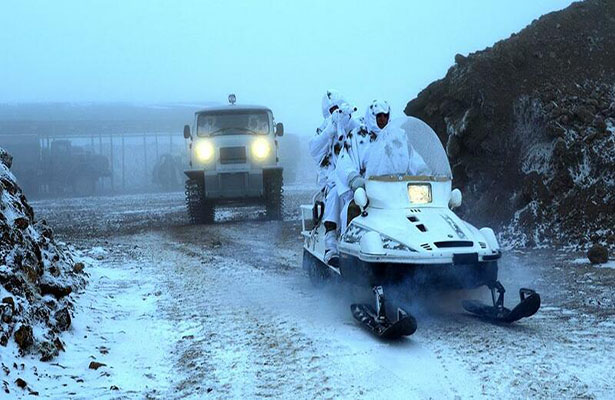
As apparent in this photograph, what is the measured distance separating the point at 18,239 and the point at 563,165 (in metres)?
8.52

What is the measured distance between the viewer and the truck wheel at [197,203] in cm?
1872

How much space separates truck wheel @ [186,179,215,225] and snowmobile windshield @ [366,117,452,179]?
467 inches

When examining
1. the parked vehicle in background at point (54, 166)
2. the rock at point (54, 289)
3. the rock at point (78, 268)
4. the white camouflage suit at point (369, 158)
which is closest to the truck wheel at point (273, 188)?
the rock at point (78, 268)

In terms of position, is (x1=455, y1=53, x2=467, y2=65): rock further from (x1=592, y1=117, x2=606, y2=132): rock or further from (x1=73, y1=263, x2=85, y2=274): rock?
(x1=73, y1=263, x2=85, y2=274): rock

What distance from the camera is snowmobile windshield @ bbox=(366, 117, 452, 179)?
722 centimetres

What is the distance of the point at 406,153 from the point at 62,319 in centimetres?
338

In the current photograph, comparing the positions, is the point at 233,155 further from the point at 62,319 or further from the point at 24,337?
the point at 24,337

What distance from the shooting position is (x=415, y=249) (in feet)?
20.0

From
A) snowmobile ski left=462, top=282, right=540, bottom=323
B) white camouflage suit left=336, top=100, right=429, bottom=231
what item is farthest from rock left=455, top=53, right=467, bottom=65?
snowmobile ski left=462, top=282, right=540, bottom=323

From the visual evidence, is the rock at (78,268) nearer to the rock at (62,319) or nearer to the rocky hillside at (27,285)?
the rocky hillside at (27,285)

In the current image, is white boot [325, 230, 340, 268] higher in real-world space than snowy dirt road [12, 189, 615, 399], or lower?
higher

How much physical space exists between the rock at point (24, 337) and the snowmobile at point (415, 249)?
2.53 meters

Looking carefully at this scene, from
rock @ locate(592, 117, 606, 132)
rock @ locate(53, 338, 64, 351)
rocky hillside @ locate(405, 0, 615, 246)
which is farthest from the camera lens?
rock @ locate(592, 117, 606, 132)

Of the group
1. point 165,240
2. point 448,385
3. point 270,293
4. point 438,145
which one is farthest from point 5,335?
point 165,240
